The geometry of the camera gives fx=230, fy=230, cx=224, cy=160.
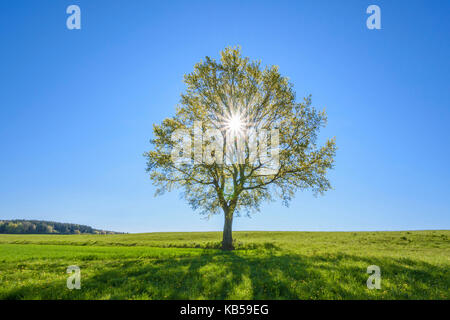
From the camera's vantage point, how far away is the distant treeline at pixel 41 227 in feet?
424

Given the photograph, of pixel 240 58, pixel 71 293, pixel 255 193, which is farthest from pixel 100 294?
pixel 240 58

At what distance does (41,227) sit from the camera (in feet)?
447

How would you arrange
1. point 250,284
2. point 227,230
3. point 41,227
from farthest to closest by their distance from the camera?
point 41,227 < point 227,230 < point 250,284

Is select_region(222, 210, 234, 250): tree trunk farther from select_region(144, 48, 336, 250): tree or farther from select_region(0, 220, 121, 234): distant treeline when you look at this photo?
select_region(0, 220, 121, 234): distant treeline

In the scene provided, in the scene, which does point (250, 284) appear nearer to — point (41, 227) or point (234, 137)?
point (234, 137)

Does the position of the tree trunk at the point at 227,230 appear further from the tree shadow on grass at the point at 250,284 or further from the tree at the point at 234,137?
the tree shadow on grass at the point at 250,284

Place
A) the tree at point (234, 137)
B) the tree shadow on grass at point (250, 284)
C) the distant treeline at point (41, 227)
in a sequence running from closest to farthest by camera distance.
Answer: the tree shadow on grass at point (250, 284) → the tree at point (234, 137) → the distant treeline at point (41, 227)

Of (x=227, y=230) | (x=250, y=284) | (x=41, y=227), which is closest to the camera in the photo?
(x=250, y=284)

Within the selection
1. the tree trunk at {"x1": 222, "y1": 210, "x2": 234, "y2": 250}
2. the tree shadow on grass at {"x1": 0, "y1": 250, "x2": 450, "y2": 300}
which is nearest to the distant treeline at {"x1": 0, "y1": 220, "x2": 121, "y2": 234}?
the tree trunk at {"x1": 222, "y1": 210, "x2": 234, "y2": 250}

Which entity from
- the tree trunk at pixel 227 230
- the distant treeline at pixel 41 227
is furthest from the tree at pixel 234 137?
the distant treeline at pixel 41 227

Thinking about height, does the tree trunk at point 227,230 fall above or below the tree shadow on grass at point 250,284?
below

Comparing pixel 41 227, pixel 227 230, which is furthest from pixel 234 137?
pixel 41 227

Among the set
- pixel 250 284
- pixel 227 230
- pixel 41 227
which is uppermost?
pixel 250 284
